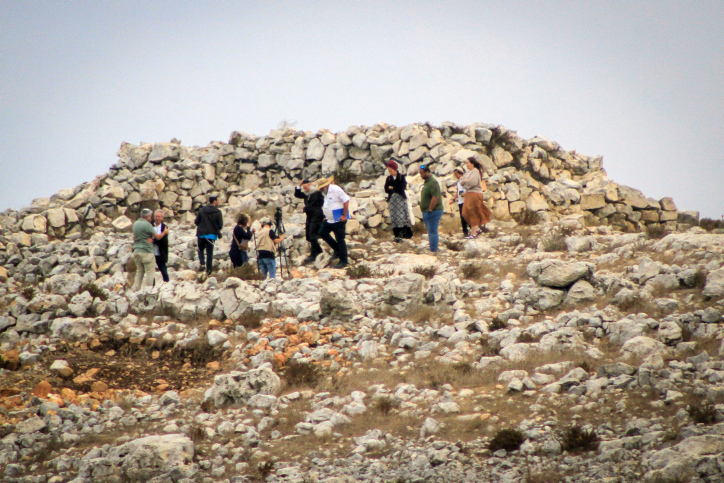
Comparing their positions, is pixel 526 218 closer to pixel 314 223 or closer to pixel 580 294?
pixel 314 223

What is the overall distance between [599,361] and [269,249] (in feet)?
22.9

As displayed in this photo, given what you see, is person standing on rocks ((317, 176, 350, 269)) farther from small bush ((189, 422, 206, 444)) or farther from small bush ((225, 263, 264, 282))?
small bush ((189, 422, 206, 444))

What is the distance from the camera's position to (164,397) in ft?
24.8

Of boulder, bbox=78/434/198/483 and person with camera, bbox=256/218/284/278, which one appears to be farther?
person with camera, bbox=256/218/284/278

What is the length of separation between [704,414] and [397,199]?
9800 millimetres

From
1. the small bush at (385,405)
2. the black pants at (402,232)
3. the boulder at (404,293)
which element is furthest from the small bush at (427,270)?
the small bush at (385,405)

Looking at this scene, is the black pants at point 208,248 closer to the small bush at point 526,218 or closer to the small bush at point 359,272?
the small bush at point 359,272

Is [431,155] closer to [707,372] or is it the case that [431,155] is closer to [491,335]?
[491,335]

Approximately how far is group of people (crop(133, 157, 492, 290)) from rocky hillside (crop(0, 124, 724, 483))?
63cm

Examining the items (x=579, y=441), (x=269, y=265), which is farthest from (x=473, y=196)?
(x=579, y=441)

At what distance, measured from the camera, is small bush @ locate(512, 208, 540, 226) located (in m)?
17.9

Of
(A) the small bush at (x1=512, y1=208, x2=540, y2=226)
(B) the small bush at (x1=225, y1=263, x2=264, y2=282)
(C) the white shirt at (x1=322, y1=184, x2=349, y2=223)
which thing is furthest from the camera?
(A) the small bush at (x1=512, y1=208, x2=540, y2=226)

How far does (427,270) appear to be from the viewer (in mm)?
12023

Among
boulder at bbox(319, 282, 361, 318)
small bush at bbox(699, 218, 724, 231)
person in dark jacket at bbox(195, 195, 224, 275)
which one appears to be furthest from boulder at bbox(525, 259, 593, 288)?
small bush at bbox(699, 218, 724, 231)
